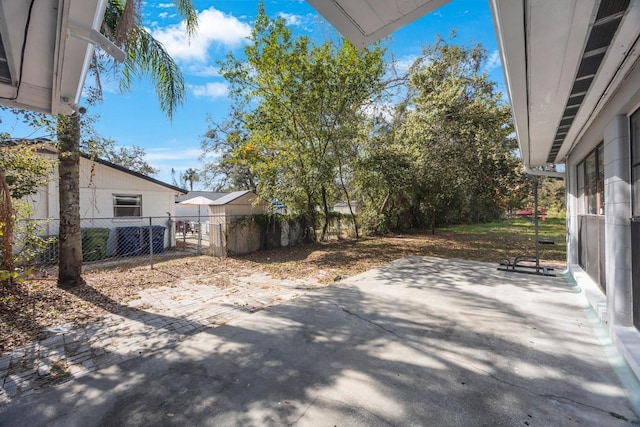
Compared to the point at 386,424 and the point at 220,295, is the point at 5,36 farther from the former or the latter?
the point at 220,295

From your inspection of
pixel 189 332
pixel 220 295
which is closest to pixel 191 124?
pixel 220 295

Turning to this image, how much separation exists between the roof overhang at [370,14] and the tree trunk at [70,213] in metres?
5.79

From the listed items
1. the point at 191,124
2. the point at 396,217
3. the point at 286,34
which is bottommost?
the point at 396,217

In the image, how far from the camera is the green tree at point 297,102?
28.6ft

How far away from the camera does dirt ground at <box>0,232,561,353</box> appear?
3.93 m

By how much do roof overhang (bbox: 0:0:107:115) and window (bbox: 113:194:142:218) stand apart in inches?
330

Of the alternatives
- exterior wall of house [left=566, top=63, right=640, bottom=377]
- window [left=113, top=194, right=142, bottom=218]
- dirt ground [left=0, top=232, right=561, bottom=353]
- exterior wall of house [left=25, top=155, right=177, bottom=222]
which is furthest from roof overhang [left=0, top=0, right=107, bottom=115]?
window [left=113, top=194, right=142, bottom=218]

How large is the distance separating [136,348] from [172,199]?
9.74 metres

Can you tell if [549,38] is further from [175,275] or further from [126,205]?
[126,205]

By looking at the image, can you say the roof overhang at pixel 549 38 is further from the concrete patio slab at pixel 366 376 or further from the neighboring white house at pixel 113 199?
the neighboring white house at pixel 113 199

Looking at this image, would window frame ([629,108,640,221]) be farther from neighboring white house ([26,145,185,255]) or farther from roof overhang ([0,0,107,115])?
neighboring white house ([26,145,185,255])

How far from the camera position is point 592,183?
477 cm

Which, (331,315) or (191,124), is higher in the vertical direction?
(191,124)

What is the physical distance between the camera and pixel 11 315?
392 cm
